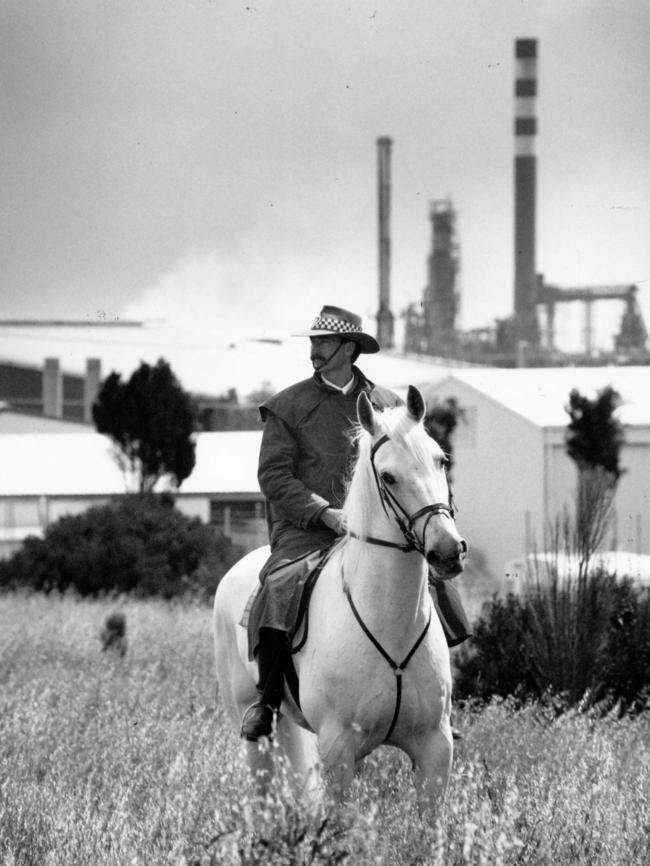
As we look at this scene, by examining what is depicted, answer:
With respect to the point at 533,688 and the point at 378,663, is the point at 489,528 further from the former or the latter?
the point at 378,663

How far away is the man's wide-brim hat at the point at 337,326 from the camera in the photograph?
7.39 meters

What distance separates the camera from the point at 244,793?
627 cm

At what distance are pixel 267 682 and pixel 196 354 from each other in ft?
205

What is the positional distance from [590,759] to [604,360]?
2726 inches

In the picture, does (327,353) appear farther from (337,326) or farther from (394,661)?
(394,661)

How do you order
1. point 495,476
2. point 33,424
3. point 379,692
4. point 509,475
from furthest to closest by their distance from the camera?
point 33,424 → point 495,476 → point 509,475 → point 379,692

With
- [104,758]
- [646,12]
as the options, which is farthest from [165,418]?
[104,758]

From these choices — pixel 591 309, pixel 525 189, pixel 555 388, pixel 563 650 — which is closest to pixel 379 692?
pixel 563 650

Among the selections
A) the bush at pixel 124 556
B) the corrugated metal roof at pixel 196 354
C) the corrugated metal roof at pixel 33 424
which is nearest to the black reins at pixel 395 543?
the bush at pixel 124 556

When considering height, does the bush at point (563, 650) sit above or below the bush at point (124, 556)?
above

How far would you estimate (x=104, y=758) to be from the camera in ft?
26.7

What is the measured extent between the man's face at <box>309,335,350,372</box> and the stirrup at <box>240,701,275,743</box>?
1.49 metres

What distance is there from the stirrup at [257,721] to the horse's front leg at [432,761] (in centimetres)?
73

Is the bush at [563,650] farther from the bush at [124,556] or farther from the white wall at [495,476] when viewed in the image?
the white wall at [495,476]
